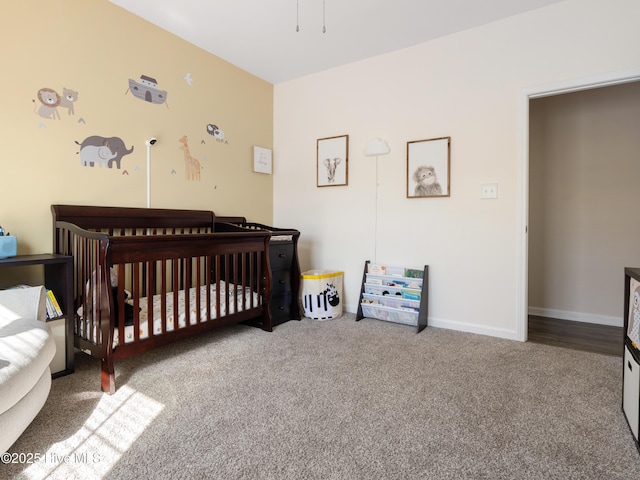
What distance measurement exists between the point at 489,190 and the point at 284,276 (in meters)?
1.72

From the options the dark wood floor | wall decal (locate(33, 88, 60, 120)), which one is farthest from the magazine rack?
wall decal (locate(33, 88, 60, 120))

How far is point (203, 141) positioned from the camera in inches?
116

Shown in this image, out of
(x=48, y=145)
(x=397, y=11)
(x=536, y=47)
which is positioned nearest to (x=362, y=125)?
(x=397, y=11)

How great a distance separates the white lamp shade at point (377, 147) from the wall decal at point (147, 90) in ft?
5.46

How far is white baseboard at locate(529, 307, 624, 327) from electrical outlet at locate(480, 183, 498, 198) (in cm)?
144

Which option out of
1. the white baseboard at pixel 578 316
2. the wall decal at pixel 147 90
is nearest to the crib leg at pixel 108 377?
the wall decal at pixel 147 90

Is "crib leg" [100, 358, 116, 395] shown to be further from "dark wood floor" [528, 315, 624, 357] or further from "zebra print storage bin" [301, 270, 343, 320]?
"dark wood floor" [528, 315, 624, 357]

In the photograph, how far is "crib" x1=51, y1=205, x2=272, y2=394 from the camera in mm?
1728

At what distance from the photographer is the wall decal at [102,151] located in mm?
2217

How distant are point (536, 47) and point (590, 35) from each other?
0.29m

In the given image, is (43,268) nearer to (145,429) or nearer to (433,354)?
(145,429)

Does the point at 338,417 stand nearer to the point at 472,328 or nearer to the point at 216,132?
the point at 472,328

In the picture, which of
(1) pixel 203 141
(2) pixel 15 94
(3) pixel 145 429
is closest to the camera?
(3) pixel 145 429

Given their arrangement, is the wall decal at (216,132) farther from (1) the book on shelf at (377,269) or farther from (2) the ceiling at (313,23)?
(1) the book on shelf at (377,269)
